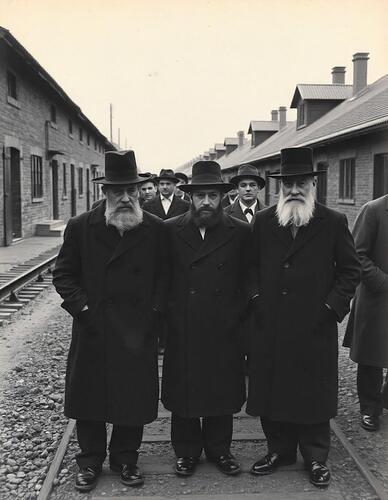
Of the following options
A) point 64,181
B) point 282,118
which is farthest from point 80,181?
point 282,118

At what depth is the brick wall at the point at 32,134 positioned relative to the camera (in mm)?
15547

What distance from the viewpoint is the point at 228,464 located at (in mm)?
3693

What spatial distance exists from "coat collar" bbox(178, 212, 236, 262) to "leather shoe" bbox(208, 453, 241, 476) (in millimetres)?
1330

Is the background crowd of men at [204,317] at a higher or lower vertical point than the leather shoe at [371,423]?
higher

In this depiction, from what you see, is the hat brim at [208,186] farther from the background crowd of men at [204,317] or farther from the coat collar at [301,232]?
the coat collar at [301,232]

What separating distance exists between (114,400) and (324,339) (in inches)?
54.8

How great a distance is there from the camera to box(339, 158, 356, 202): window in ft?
52.9

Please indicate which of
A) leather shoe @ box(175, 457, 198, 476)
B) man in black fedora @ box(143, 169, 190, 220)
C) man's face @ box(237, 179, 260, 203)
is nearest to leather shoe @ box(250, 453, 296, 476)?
leather shoe @ box(175, 457, 198, 476)

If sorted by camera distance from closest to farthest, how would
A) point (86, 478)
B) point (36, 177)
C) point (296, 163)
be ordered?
point (86, 478) → point (296, 163) → point (36, 177)

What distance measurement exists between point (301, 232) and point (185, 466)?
67.1 inches

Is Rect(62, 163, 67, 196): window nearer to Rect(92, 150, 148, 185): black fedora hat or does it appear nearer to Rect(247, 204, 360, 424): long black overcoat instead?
Rect(92, 150, 148, 185): black fedora hat

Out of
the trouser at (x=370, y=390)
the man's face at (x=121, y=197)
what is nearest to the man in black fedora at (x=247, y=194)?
the trouser at (x=370, y=390)

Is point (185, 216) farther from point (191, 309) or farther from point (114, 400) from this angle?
point (114, 400)

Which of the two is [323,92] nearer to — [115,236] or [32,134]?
[32,134]
